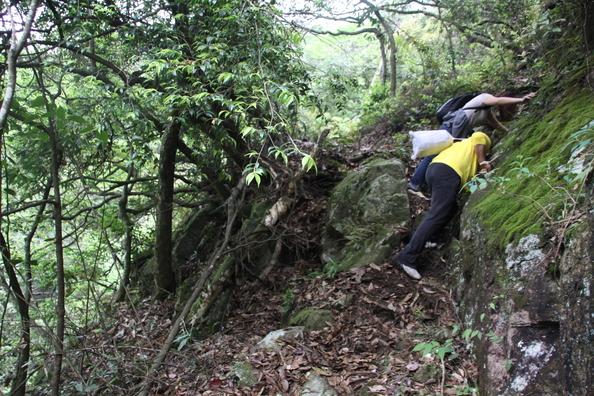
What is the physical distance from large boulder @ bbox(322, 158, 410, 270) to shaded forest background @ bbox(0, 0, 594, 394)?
901 millimetres

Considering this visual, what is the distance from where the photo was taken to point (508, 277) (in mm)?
3465

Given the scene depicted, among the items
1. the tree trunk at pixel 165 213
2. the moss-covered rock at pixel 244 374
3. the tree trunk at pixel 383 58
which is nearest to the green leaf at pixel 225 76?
the tree trunk at pixel 165 213

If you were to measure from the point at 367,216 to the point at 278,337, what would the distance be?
2.14m

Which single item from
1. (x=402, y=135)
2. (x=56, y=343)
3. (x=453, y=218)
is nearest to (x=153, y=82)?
(x=56, y=343)

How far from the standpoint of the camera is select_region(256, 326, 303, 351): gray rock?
474 cm

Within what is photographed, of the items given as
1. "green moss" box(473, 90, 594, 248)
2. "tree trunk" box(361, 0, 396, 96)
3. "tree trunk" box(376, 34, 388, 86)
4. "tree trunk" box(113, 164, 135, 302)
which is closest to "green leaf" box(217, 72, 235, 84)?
"green moss" box(473, 90, 594, 248)

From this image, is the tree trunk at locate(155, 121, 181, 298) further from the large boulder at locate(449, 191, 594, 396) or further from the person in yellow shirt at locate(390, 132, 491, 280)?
the large boulder at locate(449, 191, 594, 396)

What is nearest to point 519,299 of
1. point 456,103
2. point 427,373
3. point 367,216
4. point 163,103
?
point 427,373

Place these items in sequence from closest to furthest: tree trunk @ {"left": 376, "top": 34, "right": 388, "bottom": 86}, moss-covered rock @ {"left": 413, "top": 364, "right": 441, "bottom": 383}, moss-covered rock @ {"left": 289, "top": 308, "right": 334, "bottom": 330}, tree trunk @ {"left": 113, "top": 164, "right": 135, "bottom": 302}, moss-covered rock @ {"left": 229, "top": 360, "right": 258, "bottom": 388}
Result: moss-covered rock @ {"left": 413, "top": 364, "right": 441, "bottom": 383}
moss-covered rock @ {"left": 229, "top": 360, "right": 258, "bottom": 388}
moss-covered rock @ {"left": 289, "top": 308, "right": 334, "bottom": 330}
tree trunk @ {"left": 113, "top": 164, "right": 135, "bottom": 302}
tree trunk @ {"left": 376, "top": 34, "right": 388, "bottom": 86}

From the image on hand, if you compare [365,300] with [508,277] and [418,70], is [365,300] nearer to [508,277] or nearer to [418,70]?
[508,277]

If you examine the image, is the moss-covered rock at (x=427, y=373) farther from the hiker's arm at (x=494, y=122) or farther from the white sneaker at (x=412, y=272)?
the hiker's arm at (x=494, y=122)

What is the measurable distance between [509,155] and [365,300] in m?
2.35

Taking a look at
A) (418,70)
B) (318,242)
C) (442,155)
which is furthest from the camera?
(418,70)

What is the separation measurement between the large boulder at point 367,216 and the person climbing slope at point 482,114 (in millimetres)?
992
